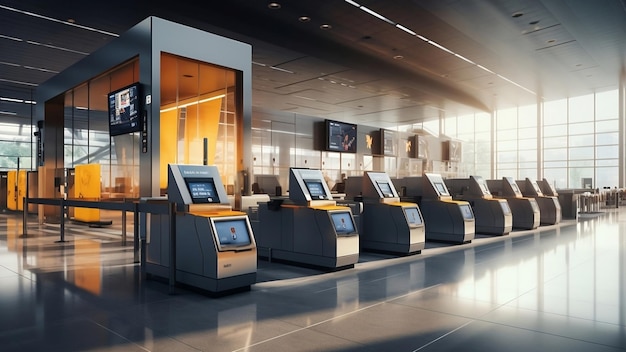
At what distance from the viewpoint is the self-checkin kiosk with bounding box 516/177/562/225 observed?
12422mm

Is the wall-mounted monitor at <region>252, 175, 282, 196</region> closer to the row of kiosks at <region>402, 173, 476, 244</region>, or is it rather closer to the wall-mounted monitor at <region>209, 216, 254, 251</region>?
the row of kiosks at <region>402, 173, 476, 244</region>

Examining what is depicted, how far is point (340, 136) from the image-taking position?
15125 millimetres

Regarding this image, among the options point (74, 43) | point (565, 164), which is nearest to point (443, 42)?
point (74, 43)

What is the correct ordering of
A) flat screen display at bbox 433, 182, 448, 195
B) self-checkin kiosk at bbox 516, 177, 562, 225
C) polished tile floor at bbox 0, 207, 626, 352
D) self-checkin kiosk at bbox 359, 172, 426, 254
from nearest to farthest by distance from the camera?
polished tile floor at bbox 0, 207, 626, 352
self-checkin kiosk at bbox 359, 172, 426, 254
flat screen display at bbox 433, 182, 448, 195
self-checkin kiosk at bbox 516, 177, 562, 225

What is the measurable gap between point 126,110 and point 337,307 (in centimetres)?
509

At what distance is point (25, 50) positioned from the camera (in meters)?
11.8

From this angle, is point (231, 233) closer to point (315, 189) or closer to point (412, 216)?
point (315, 189)

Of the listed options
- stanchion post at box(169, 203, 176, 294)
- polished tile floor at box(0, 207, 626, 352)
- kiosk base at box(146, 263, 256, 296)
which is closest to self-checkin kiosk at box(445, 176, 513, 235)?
polished tile floor at box(0, 207, 626, 352)

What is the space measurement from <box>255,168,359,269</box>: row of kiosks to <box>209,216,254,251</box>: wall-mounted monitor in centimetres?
142

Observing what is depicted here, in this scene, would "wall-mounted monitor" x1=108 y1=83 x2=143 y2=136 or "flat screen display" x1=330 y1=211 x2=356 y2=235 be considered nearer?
"flat screen display" x1=330 y1=211 x2=356 y2=235

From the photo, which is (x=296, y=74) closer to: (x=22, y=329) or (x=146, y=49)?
(x=146, y=49)

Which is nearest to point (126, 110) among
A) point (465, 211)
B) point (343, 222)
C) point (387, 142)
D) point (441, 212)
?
point (343, 222)

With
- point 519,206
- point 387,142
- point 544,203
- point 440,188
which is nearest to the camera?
point 440,188

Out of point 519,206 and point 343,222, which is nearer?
point 343,222
